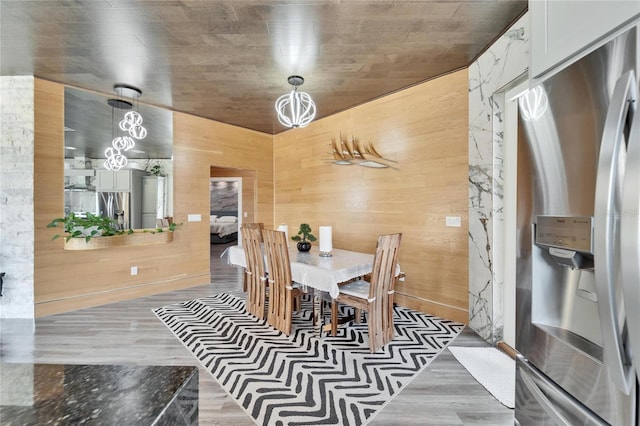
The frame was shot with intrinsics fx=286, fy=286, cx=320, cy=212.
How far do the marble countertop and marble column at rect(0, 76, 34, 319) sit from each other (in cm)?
387

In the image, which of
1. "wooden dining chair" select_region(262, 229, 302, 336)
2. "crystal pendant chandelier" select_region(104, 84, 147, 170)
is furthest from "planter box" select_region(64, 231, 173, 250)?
"wooden dining chair" select_region(262, 229, 302, 336)

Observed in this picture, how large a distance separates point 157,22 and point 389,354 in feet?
11.5

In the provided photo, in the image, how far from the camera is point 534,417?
1.08m

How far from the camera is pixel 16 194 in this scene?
134 inches

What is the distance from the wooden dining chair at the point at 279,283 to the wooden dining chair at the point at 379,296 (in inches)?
18.9

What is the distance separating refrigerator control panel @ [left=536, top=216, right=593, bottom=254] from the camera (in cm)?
87

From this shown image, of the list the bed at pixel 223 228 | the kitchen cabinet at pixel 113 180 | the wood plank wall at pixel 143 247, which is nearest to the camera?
the wood plank wall at pixel 143 247

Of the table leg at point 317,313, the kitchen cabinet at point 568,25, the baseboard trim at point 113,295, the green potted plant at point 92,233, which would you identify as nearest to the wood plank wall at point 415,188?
the table leg at point 317,313

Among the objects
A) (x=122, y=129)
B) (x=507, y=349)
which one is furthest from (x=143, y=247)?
(x=507, y=349)

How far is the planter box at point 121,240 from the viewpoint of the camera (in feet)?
11.8

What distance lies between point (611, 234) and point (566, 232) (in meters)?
0.18

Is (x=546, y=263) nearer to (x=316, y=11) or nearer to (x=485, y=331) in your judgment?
(x=485, y=331)

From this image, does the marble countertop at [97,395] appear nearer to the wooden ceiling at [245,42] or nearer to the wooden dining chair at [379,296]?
the wooden dining chair at [379,296]

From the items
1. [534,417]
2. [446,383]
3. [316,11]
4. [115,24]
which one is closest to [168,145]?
[115,24]
